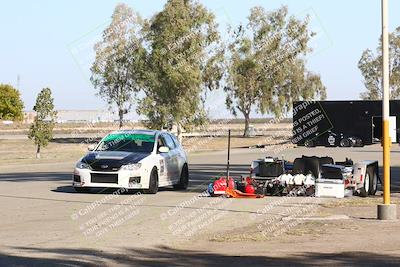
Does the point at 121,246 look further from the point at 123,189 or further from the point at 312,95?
the point at 312,95

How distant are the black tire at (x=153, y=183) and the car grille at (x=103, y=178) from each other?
0.97m

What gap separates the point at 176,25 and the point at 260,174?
52.5 meters

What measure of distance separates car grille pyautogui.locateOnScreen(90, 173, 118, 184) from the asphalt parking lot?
15.0 inches

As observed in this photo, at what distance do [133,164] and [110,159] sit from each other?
59cm

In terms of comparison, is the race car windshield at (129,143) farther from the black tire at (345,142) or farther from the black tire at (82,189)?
the black tire at (345,142)

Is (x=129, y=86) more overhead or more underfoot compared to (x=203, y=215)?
more overhead

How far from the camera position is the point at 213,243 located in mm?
12008

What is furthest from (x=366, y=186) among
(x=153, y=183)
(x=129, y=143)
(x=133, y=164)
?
(x=129, y=143)

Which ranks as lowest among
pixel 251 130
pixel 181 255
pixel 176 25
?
pixel 181 255

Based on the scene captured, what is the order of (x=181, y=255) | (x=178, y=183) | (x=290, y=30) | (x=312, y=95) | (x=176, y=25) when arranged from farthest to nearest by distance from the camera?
(x=312, y=95) → (x=290, y=30) → (x=176, y=25) → (x=178, y=183) → (x=181, y=255)

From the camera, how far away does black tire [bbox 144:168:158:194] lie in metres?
21.0

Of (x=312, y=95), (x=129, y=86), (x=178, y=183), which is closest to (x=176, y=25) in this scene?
(x=129, y=86)

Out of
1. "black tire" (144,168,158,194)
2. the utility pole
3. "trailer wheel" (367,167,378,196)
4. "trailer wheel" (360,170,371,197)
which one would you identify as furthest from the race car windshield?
the utility pole

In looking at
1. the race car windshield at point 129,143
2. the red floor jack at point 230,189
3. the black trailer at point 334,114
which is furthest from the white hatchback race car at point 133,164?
the black trailer at point 334,114
